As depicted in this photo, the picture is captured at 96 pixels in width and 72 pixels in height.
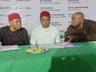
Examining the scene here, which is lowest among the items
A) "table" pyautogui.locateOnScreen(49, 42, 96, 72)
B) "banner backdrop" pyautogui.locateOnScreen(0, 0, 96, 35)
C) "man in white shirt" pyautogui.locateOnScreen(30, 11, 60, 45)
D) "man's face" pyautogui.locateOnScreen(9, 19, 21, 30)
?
"table" pyautogui.locateOnScreen(49, 42, 96, 72)

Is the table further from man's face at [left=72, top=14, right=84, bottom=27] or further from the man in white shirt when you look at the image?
man's face at [left=72, top=14, right=84, bottom=27]

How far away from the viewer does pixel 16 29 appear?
146 inches

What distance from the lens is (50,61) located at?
9.15 feet

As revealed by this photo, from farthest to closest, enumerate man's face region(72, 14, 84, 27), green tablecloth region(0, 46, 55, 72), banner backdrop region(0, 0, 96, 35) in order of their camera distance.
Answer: banner backdrop region(0, 0, 96, 35), man's face region(72, 14, 84, 27), green tablecloth region(0, 46, 55, 72)

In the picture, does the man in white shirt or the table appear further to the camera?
the man in white shirt

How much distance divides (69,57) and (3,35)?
4.47ft

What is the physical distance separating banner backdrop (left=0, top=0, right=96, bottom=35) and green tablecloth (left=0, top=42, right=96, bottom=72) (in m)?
1.41

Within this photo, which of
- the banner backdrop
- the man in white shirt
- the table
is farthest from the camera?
the banner backdrop

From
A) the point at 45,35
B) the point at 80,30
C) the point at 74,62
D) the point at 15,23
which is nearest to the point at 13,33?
the point at 15,23

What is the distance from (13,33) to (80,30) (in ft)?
3.61

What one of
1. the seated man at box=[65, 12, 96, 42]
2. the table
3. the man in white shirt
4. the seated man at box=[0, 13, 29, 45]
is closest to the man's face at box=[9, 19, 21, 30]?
the seated man at box=[0, 13, 29, 45]

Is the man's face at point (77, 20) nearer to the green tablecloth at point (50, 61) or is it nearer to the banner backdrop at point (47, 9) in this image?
the banner backdrop at point (47, 9)

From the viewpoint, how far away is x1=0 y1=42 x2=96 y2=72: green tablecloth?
8.80 ft

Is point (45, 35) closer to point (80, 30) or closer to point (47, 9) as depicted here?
point (80, 30)
